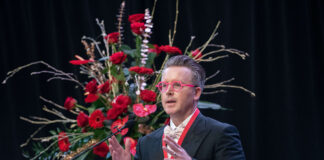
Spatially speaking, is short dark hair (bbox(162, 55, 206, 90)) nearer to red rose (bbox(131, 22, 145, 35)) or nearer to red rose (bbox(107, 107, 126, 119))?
red rose (bbox(107, 107, 126, 119))

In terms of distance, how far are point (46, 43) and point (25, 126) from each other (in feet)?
2.66

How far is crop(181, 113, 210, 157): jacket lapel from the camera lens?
168 cm

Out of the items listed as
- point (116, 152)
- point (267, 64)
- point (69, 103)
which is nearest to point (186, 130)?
point (116, 152)

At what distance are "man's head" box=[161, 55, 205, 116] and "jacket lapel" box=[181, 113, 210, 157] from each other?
75 mm

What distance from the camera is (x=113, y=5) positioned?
3811 millimetres

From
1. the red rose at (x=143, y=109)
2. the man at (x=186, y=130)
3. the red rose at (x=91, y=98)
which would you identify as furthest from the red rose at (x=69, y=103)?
the man at (x=186, y=130)

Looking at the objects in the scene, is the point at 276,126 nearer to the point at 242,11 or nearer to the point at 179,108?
the point at 242,11

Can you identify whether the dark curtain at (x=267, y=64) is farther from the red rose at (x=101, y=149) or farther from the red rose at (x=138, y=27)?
the red rose at (x=101, y=149)

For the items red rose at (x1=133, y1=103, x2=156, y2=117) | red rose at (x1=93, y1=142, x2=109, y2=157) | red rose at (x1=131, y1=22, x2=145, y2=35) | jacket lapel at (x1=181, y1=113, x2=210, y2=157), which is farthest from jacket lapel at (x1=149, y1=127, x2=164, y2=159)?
red rose at (x1=131, y1=22, x2=145, y2=35)

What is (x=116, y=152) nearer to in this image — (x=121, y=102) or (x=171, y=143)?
(x=171, y=143)

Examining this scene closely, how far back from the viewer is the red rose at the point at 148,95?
226 centimetres

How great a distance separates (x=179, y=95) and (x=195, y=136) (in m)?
0.19

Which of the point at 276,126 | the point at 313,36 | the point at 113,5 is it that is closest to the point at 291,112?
the point at 276,126

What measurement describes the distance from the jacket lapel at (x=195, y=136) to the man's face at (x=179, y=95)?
0.24ft
